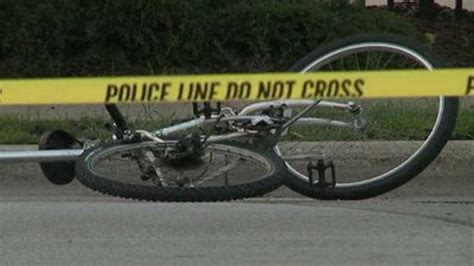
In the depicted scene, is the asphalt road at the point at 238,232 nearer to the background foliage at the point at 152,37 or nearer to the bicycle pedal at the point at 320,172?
the bicycle pedal at the point at 320,172

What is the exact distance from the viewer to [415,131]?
668 cm

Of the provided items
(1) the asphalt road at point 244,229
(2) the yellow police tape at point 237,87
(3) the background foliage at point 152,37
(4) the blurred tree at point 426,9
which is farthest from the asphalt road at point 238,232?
(4) the blurred tree at point 426,9

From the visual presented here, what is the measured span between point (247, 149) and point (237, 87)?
39 cm

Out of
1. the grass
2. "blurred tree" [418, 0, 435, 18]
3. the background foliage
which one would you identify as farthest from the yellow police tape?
"blurred tree" [418, 0, 435, 18]

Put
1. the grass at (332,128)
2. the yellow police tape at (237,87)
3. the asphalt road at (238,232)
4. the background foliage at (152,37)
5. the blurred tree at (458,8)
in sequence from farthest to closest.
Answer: the blurred tree at (458,8)
the background foliage at (152,37)
the grass at (332,128)
the asphalt road at (238,232)
the yellow police tape at (237,87)

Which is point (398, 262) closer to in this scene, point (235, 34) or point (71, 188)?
point (71, 188)

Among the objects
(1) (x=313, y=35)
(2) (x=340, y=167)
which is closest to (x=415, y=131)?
(2) (x=340, y=167)

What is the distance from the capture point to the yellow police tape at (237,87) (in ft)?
13.8

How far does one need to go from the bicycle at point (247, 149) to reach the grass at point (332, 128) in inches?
4.4

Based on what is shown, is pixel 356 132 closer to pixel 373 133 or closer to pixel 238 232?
pixel 373 133

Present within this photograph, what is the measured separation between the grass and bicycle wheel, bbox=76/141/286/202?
19.2 inches

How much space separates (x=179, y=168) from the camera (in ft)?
14.6

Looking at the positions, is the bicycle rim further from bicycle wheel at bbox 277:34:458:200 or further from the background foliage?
the background foliage

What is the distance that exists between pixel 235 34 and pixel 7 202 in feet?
15.3
